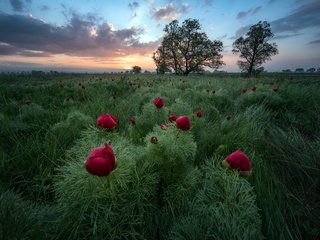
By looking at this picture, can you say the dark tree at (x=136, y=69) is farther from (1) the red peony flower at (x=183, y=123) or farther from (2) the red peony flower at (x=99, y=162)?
(2) the red peony flower at (x=99, y=162)

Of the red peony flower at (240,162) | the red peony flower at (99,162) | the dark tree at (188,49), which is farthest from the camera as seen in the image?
the dark tree at (188,49)

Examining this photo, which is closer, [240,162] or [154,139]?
[240,162]

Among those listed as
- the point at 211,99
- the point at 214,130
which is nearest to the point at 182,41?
the point at 211,99

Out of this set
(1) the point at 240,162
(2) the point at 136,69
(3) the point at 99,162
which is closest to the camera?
(3) the point at 99,162

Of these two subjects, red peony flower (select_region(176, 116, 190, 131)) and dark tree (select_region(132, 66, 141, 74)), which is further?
dark tree (select_region(132, 66, 141, 74))

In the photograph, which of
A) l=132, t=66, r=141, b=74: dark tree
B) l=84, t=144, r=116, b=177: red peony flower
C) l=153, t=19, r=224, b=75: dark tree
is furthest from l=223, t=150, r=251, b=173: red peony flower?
l=132, t=66, r=141, b=74: dark tree

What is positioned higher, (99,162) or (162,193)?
(99,162)

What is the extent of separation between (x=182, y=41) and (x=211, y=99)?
1653 inches

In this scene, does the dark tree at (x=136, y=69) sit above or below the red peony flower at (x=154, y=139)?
below

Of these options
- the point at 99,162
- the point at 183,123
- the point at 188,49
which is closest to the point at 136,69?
the point at 188,49

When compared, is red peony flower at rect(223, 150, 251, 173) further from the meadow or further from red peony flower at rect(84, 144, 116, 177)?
red peony flower at rect(84, 144, 116, 177)

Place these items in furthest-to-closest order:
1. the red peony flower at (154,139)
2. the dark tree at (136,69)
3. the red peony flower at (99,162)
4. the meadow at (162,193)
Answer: the dark tree at (136,69) < the red peony flower at (154,139) < the meadow at (162,193) < the red peony flower at (99,162)

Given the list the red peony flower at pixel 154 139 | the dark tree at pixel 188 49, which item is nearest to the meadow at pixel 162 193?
the red peony flower at pixel 154 139

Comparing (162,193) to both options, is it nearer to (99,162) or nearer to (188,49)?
(99,162)
